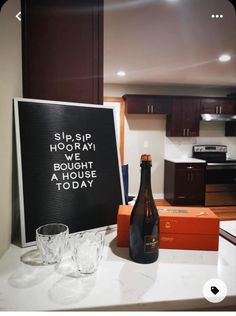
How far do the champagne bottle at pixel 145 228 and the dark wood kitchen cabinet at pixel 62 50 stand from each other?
21.5 inches

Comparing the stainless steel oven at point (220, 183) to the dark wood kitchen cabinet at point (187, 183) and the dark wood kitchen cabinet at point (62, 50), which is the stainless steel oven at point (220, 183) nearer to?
the dark wood kitchen cabinet at point (187, 183)

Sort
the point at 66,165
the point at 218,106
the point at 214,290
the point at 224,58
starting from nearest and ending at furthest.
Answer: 1. the point at 214,290
2. the point at 66,165
3. the point at 224,58
4. the point at 218,106

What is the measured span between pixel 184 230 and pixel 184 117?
3983 mm

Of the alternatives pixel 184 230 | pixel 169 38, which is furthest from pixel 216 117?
pixel 184 230

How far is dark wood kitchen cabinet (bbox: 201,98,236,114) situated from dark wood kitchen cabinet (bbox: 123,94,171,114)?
710 millimetres

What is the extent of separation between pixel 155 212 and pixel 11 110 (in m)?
0.57

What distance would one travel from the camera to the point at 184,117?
4512 millimetres

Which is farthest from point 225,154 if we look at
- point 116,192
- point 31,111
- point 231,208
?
point 31,111

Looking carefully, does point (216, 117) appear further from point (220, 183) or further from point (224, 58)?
point (224, 58)

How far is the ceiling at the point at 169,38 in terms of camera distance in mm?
1799

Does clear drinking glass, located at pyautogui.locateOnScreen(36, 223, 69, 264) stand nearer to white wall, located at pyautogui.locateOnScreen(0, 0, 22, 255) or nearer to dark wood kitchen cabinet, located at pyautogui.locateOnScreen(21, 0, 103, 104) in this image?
white wall, located at pyautogui.locateOnScreen(0, 0, 22, 255)

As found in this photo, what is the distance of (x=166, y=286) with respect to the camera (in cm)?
61

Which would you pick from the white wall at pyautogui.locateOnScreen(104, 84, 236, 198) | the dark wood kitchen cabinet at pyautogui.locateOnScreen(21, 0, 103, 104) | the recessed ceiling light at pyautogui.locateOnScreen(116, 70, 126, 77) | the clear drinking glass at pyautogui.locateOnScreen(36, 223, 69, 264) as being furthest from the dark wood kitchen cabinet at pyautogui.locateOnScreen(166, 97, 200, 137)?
the clear drinking glass at pyautogui.locateOnScreen(36, 223, 69, 264)

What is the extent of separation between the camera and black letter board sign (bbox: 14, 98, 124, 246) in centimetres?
81
